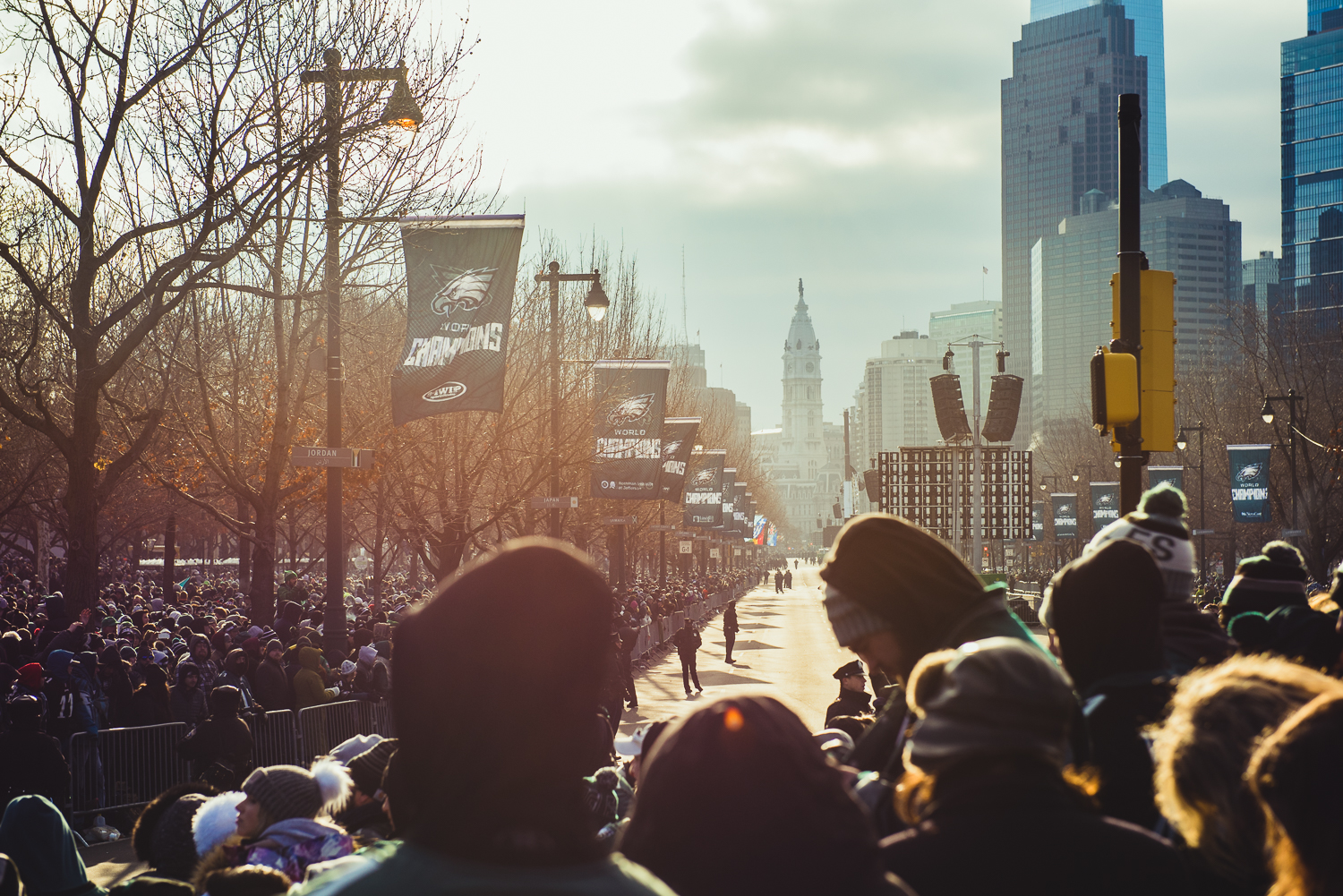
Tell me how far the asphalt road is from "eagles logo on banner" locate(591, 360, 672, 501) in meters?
4.50

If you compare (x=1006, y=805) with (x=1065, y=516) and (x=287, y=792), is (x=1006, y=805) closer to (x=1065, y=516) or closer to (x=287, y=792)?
(x=287, y=792)

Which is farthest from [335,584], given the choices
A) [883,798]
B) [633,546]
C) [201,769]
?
[633,546]

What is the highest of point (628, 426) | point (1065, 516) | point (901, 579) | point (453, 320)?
point (453, 320)

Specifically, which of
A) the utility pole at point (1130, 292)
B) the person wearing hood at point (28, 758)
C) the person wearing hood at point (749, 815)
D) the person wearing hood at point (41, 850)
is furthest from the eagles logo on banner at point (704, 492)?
the person wearing hood at point (749, 815)

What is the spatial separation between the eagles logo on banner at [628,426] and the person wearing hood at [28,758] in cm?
1491

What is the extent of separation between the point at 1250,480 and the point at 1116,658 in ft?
106

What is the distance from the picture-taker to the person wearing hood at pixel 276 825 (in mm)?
4258

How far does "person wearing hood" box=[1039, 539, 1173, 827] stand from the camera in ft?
9.68

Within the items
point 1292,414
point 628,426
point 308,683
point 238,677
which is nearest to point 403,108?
point 308,683

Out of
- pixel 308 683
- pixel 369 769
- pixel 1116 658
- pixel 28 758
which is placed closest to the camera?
pixel 1116 658

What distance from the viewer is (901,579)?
11.1ft

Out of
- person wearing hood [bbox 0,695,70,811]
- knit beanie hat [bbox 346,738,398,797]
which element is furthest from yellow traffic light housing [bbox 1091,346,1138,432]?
person wearing hood [bbox 0,695,70,811]

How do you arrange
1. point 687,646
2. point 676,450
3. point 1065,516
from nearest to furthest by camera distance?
point 687,646 < point 676,450 < point 1065,516

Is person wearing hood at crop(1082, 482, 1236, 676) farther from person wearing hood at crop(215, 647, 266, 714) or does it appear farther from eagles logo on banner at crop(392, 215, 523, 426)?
person wearing hood at crop(215, 647, 266, 714)
